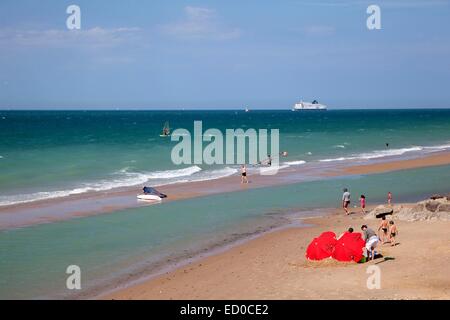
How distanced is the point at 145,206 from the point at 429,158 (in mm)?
33059

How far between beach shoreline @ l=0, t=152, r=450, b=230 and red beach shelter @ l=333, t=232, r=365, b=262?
13.4 meters

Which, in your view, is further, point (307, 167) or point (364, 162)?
point (364, 162)

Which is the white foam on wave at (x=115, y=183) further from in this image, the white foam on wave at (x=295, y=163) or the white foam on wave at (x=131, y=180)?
the white foam on wave at (x=295, y=163)

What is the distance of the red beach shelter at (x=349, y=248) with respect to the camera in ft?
56.0

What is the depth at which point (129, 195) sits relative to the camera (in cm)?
3309

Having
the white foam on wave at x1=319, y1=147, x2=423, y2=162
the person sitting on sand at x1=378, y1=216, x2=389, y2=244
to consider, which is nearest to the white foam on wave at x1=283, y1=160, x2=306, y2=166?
the white foam on wave at x1=319, y1=147, x2=423, y2=162

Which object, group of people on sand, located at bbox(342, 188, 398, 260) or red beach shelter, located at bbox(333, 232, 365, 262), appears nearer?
red beach shelter, located at bbox(333, 232, 365, 262)

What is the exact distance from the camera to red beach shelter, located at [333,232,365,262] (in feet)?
56.0

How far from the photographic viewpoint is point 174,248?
20438mm

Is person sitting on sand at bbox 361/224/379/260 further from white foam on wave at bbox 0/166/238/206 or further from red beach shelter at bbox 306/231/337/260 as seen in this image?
white foam on wave at bbox 0/166/238/206

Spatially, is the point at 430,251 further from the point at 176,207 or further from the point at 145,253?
the point at 176,207

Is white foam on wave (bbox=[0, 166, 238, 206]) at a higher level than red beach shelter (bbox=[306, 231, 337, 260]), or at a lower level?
lower

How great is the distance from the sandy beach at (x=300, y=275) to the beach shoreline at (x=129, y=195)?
33.0 feet
